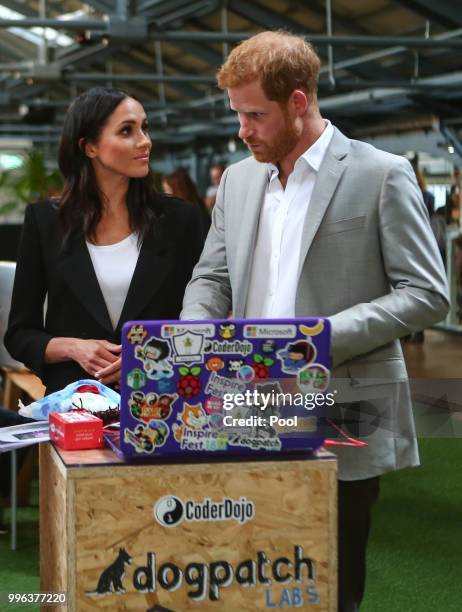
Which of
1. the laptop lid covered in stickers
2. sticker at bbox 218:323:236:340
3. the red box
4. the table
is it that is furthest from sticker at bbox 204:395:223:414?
the table

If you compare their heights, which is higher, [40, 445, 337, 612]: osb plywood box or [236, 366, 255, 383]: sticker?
[236, 366, 255, 383]: sticker

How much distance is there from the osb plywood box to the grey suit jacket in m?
0.34

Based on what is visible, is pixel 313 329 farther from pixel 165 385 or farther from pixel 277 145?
pixel 277 145

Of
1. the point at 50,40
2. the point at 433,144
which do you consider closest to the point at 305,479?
the point at 433,144

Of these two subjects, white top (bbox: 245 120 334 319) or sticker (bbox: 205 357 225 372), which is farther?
white top (bbox: 245 120 334 319)

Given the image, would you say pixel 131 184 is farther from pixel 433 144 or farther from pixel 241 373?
pixel 433 144

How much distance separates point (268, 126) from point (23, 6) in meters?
16.7

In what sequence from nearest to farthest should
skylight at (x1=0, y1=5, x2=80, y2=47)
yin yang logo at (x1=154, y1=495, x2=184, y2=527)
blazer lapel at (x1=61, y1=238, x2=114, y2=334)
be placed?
yin yang logo at (x1=154, y1=495, x2=184, y2=527) < blazer lapel at (x1=61, y1=238, x2=114, y2=334) < skylight at (x1=0, y1=5, x2=80, y2=47)

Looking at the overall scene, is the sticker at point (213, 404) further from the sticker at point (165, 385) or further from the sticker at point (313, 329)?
the sticker at point (313, 329)

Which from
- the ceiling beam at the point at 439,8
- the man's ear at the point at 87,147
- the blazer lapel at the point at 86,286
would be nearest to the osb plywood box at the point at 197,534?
the blazer lapel at the point at 86,286

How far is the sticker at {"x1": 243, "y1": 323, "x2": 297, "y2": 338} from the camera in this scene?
185 centimetres

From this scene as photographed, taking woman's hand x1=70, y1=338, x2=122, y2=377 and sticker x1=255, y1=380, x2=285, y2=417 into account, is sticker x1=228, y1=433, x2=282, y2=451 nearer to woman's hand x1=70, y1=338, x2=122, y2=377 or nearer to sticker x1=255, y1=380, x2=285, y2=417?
sticker x1=255, y1=380, x2=285, y2=417

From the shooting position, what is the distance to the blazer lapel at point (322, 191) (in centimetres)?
231

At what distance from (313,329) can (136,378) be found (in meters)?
0.32
